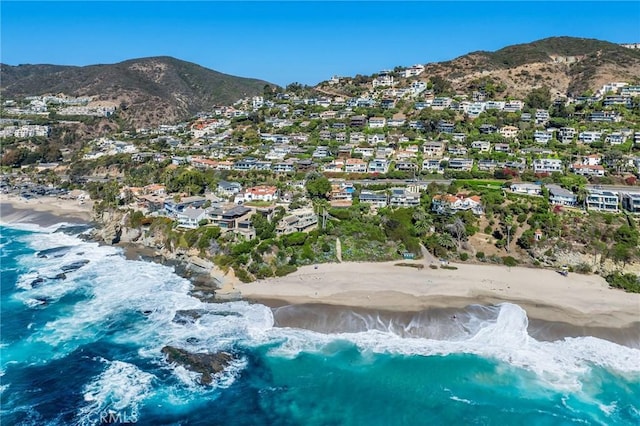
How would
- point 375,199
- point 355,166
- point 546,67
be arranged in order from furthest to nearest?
point 546,67 → point 355,166 → point 375,199

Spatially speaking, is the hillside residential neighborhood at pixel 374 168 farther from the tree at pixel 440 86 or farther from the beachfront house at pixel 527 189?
the tree at pixel 440 86

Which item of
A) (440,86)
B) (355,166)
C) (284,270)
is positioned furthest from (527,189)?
(440,86)

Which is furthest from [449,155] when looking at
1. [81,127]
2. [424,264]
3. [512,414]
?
[81,127]

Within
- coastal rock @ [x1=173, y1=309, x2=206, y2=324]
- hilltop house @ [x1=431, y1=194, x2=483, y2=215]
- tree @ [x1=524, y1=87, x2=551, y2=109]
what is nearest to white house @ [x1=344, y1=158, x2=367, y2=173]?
hilltop house @ [x1=431, y1=194, x2=483, y2=215]

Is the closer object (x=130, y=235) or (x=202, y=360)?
(x=202, y=360)

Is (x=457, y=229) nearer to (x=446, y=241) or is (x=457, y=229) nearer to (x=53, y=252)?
(x=446, y=241)

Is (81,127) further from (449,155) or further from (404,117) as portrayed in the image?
(449,155)
